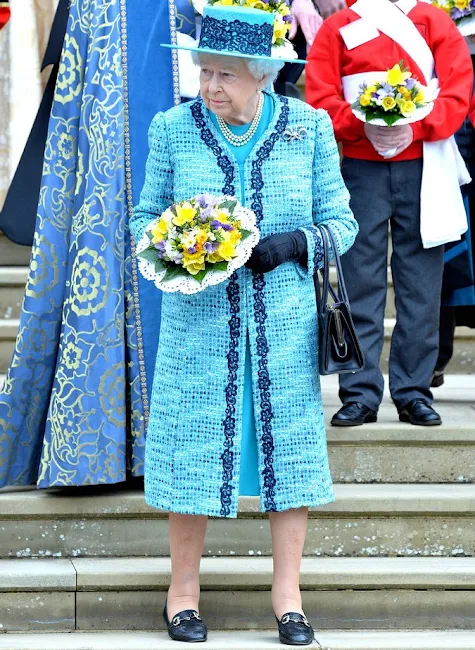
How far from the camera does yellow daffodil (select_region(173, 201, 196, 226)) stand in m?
3.46

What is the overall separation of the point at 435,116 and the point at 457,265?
0.71 metres

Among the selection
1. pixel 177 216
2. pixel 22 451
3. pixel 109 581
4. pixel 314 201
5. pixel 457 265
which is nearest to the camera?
pixel 177 216

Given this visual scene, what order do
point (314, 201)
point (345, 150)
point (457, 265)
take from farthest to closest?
point (457, 265)
point (345, 150)
point (314, 201)

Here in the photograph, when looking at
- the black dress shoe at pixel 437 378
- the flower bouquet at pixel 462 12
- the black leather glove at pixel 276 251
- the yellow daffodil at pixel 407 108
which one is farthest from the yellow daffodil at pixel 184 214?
the black dress shoe at pixel 437 378

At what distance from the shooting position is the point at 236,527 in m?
4.36

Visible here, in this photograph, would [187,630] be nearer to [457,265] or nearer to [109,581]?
[109,581]

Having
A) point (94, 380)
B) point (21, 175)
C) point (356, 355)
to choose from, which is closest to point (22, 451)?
point (94, 380)

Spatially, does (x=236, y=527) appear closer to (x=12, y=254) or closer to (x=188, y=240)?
(x=188, y=240)

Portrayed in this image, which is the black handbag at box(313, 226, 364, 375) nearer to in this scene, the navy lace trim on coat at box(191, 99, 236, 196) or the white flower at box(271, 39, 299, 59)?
the navy lace trim on coat at box(191, 99, 236, 196)

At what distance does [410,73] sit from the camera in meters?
4.67

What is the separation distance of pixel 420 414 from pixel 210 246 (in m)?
1.60

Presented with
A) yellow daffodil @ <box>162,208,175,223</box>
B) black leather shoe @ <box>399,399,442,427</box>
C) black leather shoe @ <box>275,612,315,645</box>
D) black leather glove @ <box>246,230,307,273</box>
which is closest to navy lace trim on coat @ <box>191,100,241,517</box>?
black leather glove @ <box>246,230,307,273</box>

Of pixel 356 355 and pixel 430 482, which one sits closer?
pixel 356 355

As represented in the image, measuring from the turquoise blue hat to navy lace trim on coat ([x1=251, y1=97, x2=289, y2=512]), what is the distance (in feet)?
0.74
